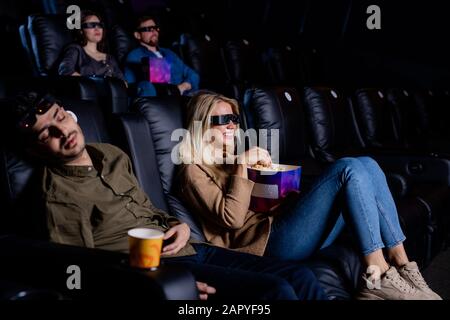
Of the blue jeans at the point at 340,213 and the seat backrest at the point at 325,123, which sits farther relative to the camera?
the seat backrest at the point at 325,123

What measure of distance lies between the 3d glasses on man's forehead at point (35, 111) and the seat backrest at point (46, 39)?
1.50m

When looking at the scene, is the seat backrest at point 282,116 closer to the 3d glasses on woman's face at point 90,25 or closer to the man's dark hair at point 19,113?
the 3d glasses on woman's face at point 90,25

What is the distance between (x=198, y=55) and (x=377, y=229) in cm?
242

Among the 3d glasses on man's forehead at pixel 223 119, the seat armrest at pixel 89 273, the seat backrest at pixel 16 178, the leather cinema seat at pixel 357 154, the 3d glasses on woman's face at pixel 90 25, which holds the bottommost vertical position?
the leather cinema seat at pixel 357 154

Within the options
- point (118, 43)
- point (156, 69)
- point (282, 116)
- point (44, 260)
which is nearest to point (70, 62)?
point (156, 69)

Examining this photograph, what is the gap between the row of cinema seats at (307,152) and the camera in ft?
4.89

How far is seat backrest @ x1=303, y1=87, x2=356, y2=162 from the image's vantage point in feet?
8.82

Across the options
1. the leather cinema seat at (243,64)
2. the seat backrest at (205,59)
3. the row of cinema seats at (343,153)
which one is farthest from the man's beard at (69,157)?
→ the leather cinema seat at (243,64)

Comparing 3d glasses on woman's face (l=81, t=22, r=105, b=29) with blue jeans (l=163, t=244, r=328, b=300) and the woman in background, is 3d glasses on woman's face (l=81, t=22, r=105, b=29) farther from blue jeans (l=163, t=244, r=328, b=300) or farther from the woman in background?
blue jeans (l=163, t=244, r=328, b=300)

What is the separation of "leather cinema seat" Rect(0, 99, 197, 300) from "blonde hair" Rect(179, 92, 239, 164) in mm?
400

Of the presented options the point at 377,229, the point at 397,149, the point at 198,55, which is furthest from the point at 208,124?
the point at 198,55

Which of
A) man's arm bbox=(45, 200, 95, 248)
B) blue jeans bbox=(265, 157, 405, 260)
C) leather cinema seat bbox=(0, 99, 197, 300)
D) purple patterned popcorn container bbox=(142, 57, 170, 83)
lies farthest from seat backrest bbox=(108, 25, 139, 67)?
man's arm bbox=(45, 200, 95, 248)

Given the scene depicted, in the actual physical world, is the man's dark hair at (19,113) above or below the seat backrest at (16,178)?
above

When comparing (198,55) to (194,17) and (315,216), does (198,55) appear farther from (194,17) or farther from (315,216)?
(315,216)
